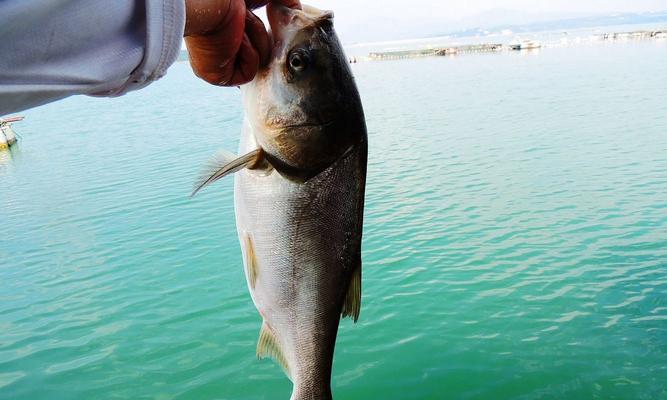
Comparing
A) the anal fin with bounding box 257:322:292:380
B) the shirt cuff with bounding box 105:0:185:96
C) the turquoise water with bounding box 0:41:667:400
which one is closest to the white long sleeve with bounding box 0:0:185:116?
the shirt cuff with bounding box 105:0:185:96

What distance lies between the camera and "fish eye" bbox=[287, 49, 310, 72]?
1.74m

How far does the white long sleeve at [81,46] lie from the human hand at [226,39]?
8.1 inches

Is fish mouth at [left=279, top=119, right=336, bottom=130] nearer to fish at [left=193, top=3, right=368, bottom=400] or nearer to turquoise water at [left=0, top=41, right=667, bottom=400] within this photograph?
fish at [left=193, top=3, right=368, bottom=400]

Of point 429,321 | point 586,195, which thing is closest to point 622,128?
point 586,195

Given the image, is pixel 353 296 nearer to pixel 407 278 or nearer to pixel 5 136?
pixel 407 278

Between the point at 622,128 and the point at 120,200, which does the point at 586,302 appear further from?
the point at 622,128

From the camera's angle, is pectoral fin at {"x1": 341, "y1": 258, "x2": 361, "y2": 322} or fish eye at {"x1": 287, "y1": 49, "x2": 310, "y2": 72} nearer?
fish eye at {"x1": 287, "y1": 49, "x2": 310, "y2": 72}

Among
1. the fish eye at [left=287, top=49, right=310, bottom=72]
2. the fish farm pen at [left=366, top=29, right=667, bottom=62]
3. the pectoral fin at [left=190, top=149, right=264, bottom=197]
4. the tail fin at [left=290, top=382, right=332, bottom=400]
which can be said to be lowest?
the fish farm pen at [left=366, top=29, right=667, bottom=62]

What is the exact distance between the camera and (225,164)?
1.90 m

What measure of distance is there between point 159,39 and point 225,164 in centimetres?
80

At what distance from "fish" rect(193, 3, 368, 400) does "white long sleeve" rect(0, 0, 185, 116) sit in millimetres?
607

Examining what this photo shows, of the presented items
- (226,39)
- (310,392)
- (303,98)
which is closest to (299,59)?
(303,98)

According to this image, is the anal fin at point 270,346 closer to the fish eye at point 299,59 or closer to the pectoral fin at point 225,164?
the pectoral fin at point 225,164

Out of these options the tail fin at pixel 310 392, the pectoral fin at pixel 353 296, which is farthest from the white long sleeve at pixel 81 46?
the tail fin at pixel 310 392
